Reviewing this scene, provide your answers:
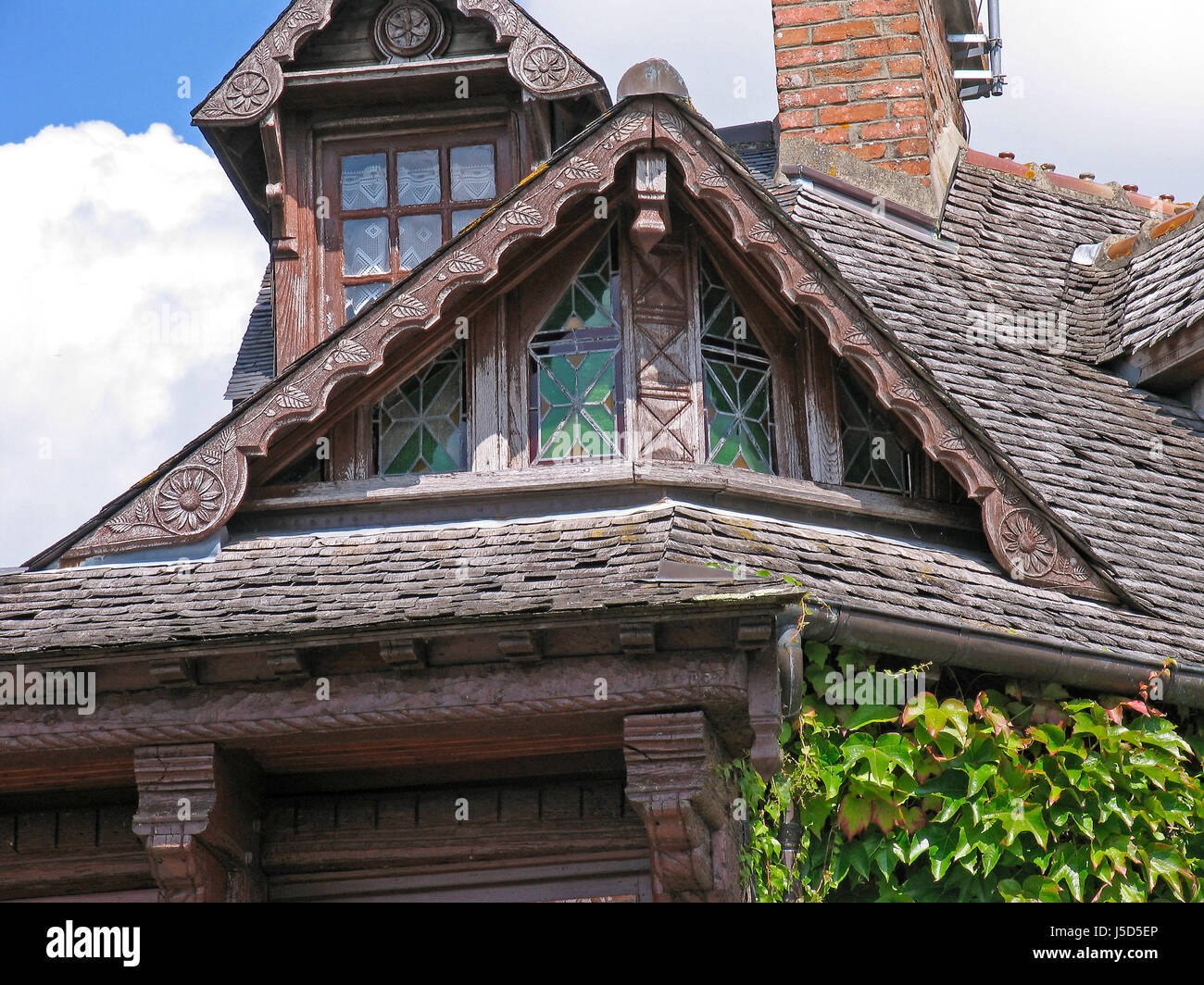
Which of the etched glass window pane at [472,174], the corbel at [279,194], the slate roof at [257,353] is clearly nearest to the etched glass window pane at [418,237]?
the etched glass window pane at [472,174]

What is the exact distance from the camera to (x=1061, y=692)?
7.19 meters

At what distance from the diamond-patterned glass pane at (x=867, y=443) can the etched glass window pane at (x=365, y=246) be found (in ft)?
8.37

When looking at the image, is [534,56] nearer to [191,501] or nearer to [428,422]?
[428,422]

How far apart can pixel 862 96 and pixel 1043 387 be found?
2653 mm

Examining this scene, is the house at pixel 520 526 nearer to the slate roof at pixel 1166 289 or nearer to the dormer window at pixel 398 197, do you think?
the dormer window at pixel 398 197

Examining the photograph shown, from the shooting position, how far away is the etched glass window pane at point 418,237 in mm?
9227

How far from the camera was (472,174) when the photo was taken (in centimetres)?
939

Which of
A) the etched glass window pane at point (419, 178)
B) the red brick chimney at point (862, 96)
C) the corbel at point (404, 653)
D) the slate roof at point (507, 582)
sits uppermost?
the red brick chimney at point (862, 96)

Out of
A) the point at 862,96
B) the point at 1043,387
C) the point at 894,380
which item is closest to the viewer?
the point at 894,380

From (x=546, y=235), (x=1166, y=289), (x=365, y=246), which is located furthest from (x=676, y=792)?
(x=1166, y=289)

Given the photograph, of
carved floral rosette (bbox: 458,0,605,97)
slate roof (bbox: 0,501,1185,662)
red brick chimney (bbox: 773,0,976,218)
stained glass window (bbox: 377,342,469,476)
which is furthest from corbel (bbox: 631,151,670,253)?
red brick chimney (bbox: 773,0,976,218)

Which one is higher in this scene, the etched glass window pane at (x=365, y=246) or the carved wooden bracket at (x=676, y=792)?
the etched glass window pane at (x=365, y=246)
